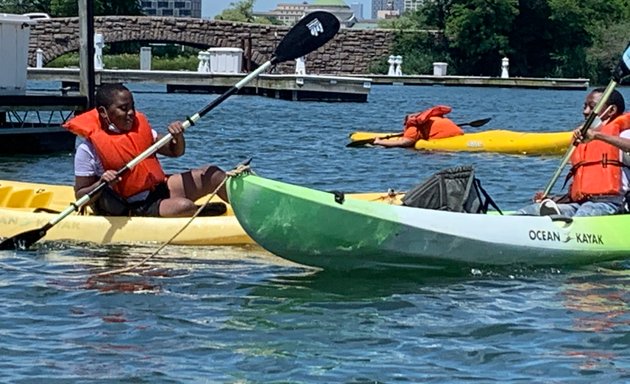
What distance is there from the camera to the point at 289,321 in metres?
7.21

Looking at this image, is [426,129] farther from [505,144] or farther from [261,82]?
[261,82]

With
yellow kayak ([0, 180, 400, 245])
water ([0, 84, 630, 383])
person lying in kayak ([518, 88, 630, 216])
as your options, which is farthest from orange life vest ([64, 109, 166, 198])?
person lying in kayak ([518, 88, 630, 216])

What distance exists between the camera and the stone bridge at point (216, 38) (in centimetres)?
5494

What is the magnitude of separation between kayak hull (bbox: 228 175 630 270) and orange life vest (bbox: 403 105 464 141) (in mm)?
10233

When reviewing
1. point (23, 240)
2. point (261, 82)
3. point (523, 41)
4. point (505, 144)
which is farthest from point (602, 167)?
point (523, 41)

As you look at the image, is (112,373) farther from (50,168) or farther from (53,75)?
(53,75)

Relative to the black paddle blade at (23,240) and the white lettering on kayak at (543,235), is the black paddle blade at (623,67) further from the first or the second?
the black paddle blade at (23,240)

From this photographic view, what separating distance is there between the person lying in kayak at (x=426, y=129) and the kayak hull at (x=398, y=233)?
33.6 feet

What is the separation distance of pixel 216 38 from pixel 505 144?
4089cm

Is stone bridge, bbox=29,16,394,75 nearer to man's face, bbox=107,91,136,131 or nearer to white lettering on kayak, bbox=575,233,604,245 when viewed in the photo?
man's face, bbox=107,91,136,131

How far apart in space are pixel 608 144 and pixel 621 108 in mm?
502

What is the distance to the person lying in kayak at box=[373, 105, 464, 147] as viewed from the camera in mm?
19000

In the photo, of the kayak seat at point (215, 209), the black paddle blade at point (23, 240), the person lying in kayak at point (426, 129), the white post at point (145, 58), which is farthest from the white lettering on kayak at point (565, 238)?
the white post at point (145, 58)

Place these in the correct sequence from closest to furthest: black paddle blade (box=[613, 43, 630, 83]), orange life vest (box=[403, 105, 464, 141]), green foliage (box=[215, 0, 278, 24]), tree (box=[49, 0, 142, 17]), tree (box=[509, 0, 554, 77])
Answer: black paddle blade (box=[613, 43, 630, 83]) < orange life vest (box=[403, 105, 464, 141]) < tree (box=[509, 0, 554, 77]) < tree (box=[49, 0, 142, 17]) < green foliage (box=[215, 0, 278, 24])
